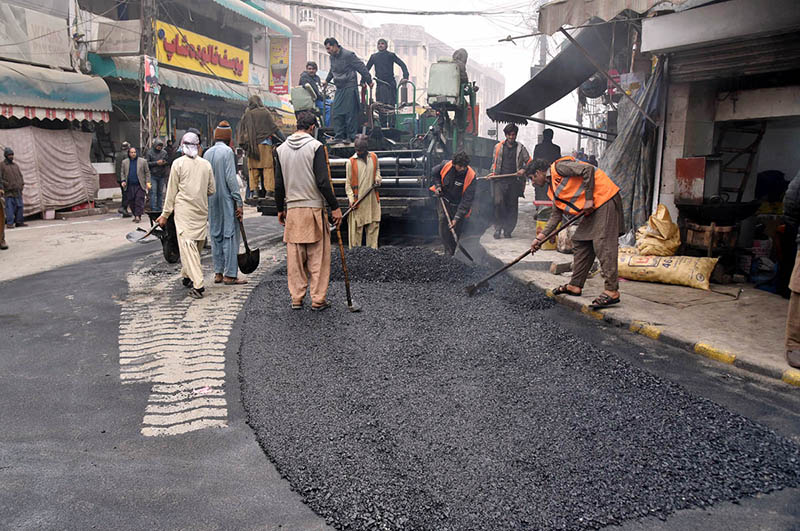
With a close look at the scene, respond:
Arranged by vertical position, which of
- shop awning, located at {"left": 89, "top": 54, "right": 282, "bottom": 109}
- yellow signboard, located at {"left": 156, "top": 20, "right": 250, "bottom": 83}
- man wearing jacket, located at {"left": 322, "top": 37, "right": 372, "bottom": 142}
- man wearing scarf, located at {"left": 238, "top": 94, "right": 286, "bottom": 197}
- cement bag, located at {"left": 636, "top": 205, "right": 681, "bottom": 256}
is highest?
yellow signboard, located at {"left": 156, "top": 20, "right": 250, "bottom": 83}

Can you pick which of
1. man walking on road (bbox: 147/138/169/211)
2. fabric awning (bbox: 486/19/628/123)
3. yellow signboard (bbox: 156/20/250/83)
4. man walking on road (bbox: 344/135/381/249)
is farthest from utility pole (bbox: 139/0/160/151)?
fabric awning (bbox: 486/19/628/123)

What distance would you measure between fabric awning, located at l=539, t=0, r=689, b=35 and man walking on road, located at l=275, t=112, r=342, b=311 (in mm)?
2956

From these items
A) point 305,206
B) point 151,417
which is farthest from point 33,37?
point 151,417

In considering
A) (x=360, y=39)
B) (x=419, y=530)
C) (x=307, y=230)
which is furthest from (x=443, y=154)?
(x=360, y=39)

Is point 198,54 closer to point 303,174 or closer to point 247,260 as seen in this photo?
point 247,260

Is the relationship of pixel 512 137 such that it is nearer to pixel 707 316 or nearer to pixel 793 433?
pixel 707 316

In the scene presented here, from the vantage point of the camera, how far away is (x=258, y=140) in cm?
934

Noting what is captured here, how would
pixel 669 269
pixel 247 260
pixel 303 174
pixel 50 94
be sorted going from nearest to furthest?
pixel 303 174, pixel 669 269, pixel 247 260, pixel 50 94

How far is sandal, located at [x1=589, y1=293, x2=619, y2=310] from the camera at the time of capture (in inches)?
231

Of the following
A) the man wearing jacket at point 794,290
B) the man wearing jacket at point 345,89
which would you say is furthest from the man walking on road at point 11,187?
the man wearing jacket at point 794,290

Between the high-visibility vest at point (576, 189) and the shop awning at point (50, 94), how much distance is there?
11732mm

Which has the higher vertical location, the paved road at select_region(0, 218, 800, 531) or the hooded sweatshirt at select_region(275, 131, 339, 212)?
the hooded sweatshirt at select_region(275, 131, 339, 212)

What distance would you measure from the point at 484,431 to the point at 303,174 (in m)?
3.29

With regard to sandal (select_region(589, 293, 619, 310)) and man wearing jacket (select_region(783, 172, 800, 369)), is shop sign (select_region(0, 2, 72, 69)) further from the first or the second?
man wearing jacket (select_region(783, 172, 800, 369))
